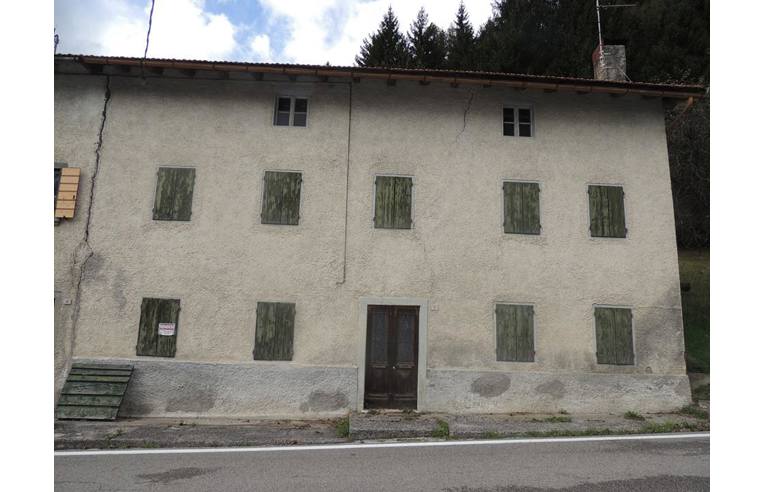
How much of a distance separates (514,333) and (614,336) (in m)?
2.05

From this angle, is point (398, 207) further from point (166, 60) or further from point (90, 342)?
point (90, 342)

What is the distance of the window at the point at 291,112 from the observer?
10016 mm

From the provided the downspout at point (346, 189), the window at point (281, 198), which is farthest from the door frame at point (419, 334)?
the window at point (281, 198)

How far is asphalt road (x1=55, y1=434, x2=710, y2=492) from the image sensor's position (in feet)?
16.8

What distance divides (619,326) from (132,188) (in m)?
10.4

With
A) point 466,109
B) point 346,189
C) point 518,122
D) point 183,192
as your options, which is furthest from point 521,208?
point 183,192

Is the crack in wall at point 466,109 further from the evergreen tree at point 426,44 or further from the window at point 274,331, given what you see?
the evergreen tree at point 426,44

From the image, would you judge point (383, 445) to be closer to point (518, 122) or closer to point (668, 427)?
point (668, 427)

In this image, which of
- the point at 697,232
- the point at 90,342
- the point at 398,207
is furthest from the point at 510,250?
the point at 697,232

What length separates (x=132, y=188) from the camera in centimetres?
958

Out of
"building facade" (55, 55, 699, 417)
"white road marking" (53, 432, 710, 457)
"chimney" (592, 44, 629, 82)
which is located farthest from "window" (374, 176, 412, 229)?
"chimney" (592, 44, 629, 82)

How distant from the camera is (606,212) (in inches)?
385

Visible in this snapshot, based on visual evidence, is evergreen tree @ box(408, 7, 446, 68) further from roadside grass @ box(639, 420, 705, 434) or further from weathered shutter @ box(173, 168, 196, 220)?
roadside grass @ box(639, 420, 705, 434)

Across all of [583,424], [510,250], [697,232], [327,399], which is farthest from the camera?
[697,232]
